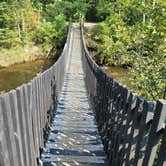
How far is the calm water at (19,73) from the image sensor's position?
1522 cm

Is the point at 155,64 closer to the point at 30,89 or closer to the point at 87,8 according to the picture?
the point at 30,89

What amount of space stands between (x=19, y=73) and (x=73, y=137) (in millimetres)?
14436

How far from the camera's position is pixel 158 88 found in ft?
14.0

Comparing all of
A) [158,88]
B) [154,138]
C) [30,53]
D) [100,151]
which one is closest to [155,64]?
[158,88]

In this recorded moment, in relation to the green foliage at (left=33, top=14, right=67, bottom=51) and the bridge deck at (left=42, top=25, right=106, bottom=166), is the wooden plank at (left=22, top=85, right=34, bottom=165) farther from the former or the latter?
the green foliage at (left=33, top=14, right=67, bottom=51)

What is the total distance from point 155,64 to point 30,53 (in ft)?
58.2

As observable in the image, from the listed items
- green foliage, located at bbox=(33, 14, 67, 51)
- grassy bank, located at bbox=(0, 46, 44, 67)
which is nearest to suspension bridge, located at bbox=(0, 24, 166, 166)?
grassy bank, located at bbox=(0, 46, 44, 67)

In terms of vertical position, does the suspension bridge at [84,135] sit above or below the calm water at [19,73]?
above

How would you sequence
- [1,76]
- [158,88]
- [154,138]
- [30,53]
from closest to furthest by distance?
[154,138]
[158,88]
[1,76]
[30,53]

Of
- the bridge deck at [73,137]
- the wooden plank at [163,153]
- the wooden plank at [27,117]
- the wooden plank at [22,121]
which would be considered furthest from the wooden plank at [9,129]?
the bridge deck at [73,137]

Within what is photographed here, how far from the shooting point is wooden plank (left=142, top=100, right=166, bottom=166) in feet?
4.23

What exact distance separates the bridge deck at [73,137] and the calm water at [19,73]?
8.94 m

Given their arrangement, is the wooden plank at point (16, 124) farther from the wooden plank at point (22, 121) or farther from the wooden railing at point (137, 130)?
the wooden railing at point (137, 130)

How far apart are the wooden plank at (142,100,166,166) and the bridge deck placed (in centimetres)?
145
